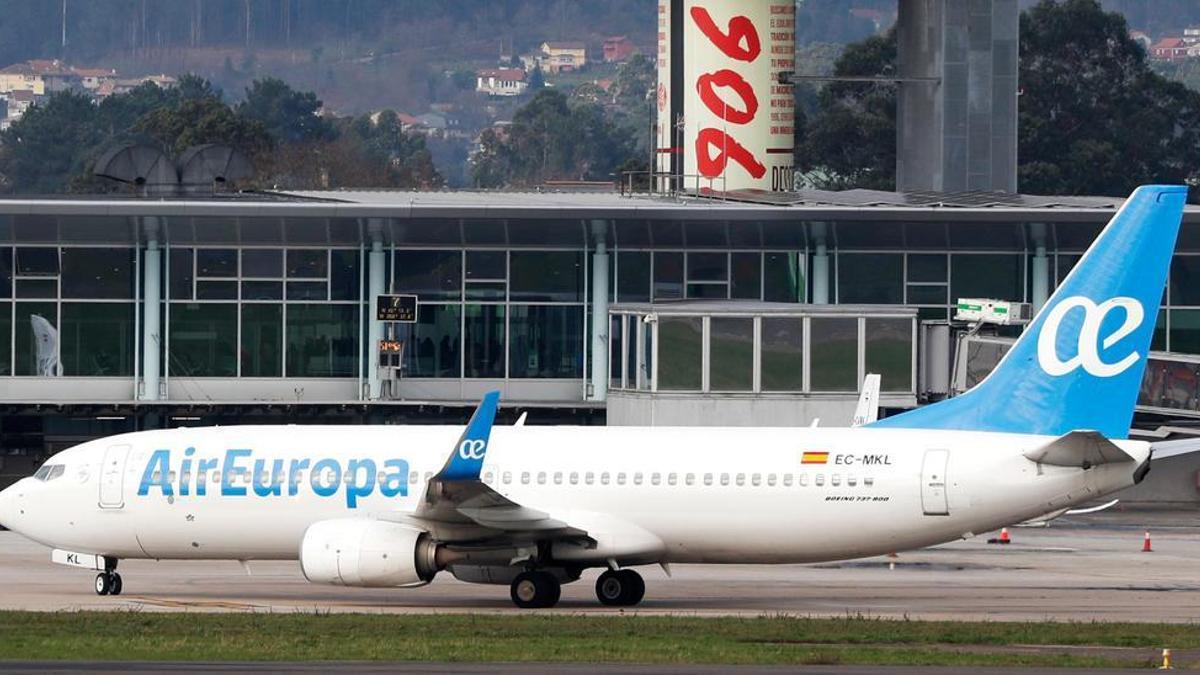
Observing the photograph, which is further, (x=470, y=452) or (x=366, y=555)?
(x=366, y=555)

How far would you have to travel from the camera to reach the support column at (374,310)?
2461 inches

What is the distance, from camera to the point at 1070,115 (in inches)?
5714

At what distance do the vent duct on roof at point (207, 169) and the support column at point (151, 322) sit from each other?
933cm

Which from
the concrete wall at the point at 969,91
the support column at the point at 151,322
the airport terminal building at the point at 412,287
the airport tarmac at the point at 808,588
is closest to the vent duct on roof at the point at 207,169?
the airport terminal building at the point at 412,287

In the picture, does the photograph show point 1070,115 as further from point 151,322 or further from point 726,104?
point 151,322

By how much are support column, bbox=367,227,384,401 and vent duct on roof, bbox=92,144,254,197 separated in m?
10.8

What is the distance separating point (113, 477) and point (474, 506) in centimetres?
695

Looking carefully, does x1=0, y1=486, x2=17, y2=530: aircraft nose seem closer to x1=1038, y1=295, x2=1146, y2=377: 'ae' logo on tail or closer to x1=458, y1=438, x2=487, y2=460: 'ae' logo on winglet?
x1=458, y1=438, x2=487, y2=460: 'ae' logo on winglet

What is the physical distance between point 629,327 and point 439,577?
49.1 ft

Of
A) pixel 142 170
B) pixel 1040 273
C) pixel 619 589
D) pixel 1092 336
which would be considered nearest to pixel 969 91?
pixel 1040 273

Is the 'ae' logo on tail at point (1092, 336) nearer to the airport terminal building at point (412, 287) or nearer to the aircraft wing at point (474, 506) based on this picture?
the aircraft wing at point (474, 506)

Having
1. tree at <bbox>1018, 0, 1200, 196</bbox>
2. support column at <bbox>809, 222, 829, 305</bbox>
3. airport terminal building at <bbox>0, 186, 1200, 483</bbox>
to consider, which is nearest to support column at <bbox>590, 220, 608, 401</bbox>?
airport terminal building at <bbox>0, 186, 1200, 483</bbox>

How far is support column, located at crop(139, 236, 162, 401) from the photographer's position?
62.2 metres

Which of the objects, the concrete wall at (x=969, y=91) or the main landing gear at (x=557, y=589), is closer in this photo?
the main landing gear at (x=557, y=589)
